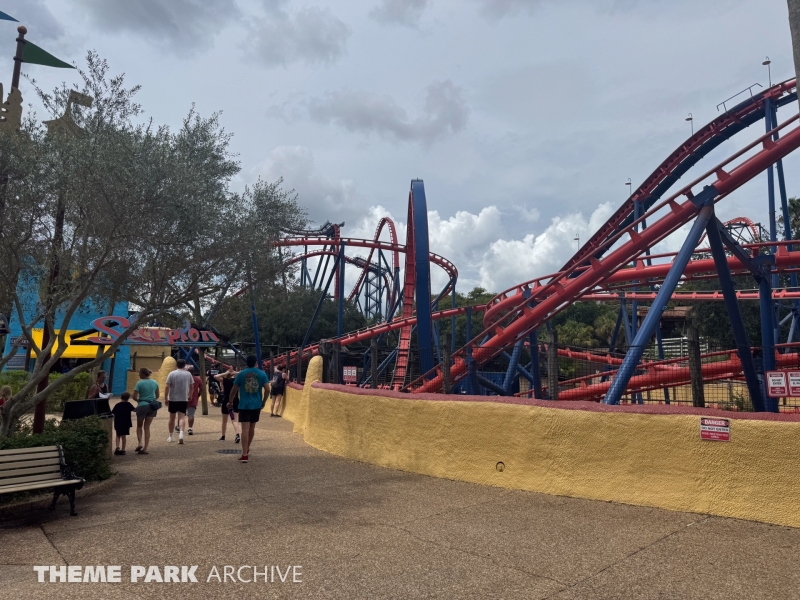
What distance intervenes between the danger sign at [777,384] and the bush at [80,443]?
7514 mm

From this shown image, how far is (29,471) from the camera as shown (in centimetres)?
568

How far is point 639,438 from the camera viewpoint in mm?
6004

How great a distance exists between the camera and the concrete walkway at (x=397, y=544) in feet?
12.6

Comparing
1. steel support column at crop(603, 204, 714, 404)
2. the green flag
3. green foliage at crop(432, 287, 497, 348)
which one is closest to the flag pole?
the green flag

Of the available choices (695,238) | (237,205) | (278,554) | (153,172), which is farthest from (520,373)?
(278,554)

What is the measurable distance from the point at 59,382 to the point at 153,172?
277 cm

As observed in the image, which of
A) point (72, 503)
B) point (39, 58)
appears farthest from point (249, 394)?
point (39, 58)

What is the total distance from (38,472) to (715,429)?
622 cm

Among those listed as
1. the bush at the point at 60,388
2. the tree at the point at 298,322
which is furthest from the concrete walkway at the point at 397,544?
the tree at the point at 298,322

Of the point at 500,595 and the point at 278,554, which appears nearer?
the point at 500,595

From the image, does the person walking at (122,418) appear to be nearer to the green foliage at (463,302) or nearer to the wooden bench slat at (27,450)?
the wooden bench slat at (27,450)

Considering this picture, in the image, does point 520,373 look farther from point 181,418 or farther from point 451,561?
point 451,561

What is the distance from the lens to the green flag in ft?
28.0

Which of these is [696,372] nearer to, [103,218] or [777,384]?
[777,384]
